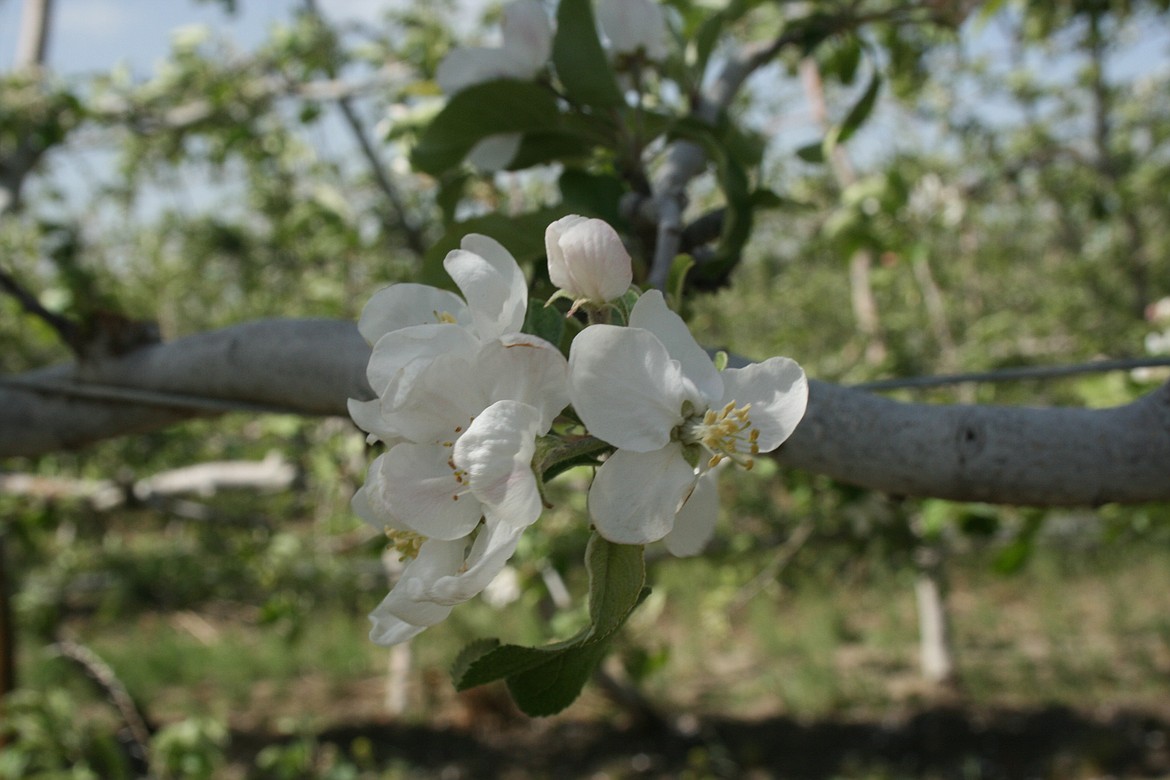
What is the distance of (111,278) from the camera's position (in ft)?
17.4

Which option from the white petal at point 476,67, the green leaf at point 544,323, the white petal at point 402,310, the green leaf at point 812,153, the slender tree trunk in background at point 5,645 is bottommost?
the slender tree trunk in background at point 5,645

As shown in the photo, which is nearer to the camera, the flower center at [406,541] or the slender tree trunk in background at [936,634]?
the flower center at [406,541]

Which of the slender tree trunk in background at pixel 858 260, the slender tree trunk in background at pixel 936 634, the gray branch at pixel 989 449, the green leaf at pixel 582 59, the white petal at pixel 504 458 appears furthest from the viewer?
the slender tree trunk in background at pixel 936 634

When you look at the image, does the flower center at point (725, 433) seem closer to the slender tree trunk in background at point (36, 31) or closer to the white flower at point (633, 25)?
the white flower at point (633, 25)

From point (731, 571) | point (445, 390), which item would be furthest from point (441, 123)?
point (731, 571)

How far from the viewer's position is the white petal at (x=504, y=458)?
0.49 meters

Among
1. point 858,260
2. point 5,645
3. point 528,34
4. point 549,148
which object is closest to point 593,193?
point 549,148

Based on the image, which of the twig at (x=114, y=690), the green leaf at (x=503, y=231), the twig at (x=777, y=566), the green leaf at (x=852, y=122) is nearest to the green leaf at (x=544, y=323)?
the green leaf at (x=503, y=231)

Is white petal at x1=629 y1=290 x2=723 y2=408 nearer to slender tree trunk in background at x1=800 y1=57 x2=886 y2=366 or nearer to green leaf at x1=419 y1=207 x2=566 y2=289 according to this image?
green leaf at x1=419 y1=207 x2=566 y2=289

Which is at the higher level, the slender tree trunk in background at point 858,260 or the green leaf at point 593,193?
the green leaf at point 593,193

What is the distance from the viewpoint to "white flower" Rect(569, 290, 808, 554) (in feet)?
1.67

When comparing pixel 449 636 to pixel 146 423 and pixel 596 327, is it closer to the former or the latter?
pixel 146 423

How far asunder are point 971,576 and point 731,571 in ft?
16.7

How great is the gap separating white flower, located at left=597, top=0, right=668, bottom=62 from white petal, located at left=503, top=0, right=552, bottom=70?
0.07 metres
